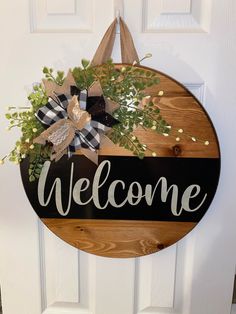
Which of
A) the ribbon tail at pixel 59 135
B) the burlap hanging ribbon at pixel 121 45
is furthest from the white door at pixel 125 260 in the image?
the ribbon tail at pixel 59 135

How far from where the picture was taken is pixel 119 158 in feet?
3.14

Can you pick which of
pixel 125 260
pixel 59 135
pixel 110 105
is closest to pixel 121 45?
pixel 110 105

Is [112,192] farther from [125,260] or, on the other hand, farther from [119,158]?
[125,260]

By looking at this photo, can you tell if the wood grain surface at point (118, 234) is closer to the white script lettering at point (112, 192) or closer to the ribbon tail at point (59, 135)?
the white script lettering at point (112, 192)

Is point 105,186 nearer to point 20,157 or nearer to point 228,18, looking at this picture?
point 20,157

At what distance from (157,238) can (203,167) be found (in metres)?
0.21

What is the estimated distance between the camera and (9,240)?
1071 mm

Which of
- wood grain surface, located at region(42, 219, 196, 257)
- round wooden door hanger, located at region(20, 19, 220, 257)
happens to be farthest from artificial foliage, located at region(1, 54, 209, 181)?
wood grain surface, located at region(42, 219, 196, 257)

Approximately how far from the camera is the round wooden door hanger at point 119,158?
0.89 m

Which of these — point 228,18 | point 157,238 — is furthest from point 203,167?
point 228,18

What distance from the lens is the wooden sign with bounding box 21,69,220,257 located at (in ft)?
3.07

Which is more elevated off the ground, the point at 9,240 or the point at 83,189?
the point at 83,189

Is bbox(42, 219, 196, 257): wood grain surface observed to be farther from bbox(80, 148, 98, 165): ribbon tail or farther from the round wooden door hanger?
bbox(80, 148, 98, 165): ribbon tail

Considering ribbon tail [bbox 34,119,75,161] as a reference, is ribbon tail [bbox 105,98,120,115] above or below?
above
